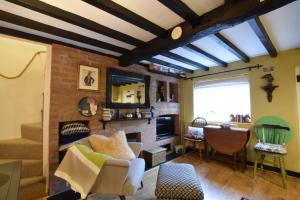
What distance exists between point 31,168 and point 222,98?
12.3ft

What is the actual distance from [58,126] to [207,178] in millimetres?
2482

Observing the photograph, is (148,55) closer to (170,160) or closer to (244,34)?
(244,34)

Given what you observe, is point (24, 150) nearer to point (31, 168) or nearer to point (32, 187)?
point (31, 168)

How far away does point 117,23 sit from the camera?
1.88 meters

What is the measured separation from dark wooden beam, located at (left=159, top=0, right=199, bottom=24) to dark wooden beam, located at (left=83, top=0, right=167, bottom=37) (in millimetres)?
366

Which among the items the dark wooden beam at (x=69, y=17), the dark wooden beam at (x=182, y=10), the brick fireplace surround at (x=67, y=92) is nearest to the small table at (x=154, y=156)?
the brick fireplace surround at (x=67, y=92)

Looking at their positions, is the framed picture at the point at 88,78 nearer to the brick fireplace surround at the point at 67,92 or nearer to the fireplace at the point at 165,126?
the brick fireplace surround at the point at 67,92

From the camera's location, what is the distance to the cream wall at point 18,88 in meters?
2.67

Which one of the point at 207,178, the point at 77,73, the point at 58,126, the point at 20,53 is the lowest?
the point at 207,178

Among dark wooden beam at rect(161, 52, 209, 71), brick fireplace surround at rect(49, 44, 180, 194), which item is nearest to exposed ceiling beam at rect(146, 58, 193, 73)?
dark wooden beam at rect(161, 52, 209, 71)

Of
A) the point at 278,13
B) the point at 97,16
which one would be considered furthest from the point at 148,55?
the point at 278,13

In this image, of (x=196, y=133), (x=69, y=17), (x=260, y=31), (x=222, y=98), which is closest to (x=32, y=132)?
(x=69, y=17)

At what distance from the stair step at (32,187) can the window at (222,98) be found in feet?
11.3

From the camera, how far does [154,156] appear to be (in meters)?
3.20
